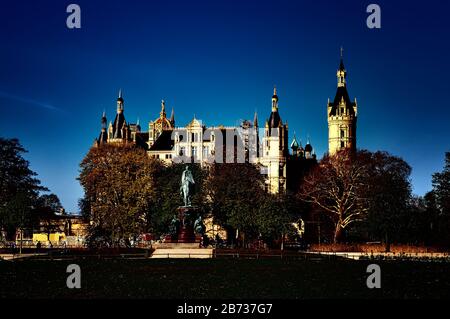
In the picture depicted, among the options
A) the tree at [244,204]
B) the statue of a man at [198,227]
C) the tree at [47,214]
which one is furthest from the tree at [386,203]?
the tree at [47,214]

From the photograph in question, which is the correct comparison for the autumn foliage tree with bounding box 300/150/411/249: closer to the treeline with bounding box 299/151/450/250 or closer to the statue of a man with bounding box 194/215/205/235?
the treeline with bounding box 299/151/450/250

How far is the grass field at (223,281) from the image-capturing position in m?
23.7

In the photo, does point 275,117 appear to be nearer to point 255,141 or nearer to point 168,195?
point 255,141

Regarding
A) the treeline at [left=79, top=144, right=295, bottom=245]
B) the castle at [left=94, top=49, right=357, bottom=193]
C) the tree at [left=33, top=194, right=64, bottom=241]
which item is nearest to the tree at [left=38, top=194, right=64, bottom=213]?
the tree at [left=33, top=194, right=64, bottom=241]

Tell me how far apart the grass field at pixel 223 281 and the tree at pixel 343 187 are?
38.6 meters

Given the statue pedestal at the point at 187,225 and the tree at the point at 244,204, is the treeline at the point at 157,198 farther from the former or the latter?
the statue pedestal at the point at 187,225

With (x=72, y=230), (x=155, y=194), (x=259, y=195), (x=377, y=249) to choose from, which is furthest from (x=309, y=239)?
(x=72, y=230)

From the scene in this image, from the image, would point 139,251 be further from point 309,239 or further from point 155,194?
point 309,239

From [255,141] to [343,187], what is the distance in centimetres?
3975

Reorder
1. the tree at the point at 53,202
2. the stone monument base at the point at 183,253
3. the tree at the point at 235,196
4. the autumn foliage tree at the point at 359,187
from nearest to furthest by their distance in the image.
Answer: the stone monument base at the point at 183,253 → the autumn foliage tree at the point at 359,187 → the tree at the point at 235,196 → the tree at the point at 53,202

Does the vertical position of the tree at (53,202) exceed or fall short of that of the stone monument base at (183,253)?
it exceeds it

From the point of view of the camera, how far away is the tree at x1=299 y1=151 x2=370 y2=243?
A: 7712cm

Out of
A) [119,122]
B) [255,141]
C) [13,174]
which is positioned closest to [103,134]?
[119,122]
